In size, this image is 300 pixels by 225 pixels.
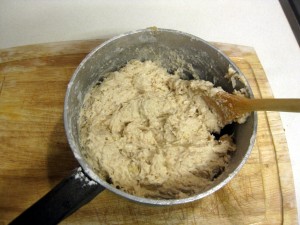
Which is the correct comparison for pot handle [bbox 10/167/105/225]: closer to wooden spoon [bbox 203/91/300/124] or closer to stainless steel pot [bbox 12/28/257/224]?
stainless steel pot [bbox 12/28/257/224]

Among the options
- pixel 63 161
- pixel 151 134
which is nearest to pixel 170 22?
pixel 151 134

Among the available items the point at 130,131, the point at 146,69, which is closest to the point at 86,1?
the point at 146,69

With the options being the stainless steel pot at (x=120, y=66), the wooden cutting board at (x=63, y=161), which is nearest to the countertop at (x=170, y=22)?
the wooden cutting board at (x=63, y=161)

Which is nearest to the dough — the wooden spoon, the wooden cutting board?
the wooden spoon

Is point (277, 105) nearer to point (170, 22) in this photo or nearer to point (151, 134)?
point (151, 134)

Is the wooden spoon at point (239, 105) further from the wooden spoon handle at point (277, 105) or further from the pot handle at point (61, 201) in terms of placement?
the pot handle at point (61, 201)

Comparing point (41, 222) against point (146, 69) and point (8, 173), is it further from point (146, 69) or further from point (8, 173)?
point (146, 69)

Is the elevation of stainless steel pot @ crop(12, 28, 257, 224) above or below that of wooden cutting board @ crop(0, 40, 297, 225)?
above
